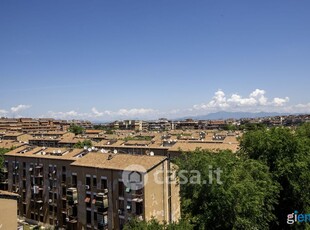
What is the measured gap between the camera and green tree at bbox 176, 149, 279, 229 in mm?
26156

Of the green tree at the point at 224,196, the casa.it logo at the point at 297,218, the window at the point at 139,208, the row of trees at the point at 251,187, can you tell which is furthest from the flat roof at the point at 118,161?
the casa.it logo at the point at 297,218

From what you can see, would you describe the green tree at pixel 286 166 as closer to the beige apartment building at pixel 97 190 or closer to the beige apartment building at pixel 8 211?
the beige apartment building at pixel 97 190

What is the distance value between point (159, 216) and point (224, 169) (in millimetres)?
12687

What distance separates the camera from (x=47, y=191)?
48562mm

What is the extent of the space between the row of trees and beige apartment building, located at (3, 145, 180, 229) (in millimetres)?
5314

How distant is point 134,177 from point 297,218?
18.2 m

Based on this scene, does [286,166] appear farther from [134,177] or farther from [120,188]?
[120,188]

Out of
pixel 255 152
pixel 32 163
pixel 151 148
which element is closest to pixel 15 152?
pixel 32 163

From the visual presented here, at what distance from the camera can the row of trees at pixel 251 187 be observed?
26234 millimetres

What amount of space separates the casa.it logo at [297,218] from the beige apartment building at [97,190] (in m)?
13.1

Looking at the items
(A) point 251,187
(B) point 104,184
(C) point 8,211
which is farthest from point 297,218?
(C) point 8,211

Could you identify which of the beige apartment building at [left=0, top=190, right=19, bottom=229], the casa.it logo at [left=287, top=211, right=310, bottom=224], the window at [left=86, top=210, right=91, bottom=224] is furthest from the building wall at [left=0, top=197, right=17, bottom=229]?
the casa.it logo at [left=287, top=211, right=310, bottom=224]

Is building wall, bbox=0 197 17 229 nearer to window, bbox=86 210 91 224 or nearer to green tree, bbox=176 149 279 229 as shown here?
window, bbox=86 210 91 224

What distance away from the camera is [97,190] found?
37.5 metres
